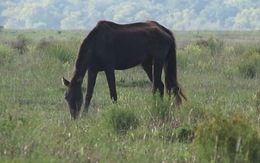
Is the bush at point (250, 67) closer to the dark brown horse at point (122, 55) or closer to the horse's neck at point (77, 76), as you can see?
the dark brown horse at point (122, 55)

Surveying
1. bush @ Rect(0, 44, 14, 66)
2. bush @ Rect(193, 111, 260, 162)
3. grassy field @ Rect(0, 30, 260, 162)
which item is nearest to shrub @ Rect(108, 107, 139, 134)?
grassy field @ Rect(0, 30, 260, 162)

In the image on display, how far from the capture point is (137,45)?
15062 mm

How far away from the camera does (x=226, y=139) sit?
26.4 ft

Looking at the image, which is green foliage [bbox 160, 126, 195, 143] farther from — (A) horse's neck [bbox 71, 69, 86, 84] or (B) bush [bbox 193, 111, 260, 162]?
(A) horse's neck [bbox 71, 69, 86, 84]

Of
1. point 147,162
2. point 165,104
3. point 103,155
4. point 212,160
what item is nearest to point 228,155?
point 212,160

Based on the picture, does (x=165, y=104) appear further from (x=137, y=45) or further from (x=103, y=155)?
(x=103, y=155)

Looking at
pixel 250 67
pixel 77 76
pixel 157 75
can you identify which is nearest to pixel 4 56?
pixel 250 67

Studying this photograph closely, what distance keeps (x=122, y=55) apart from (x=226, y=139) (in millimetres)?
7062

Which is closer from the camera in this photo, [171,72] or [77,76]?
[77,76]

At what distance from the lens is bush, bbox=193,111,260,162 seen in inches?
318

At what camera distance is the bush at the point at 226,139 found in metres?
8.07

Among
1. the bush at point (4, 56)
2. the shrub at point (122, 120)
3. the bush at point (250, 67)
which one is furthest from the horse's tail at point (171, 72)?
the bush at point (4, 56)

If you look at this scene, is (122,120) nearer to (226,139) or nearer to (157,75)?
(157,75)

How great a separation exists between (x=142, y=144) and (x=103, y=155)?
1620 millimetres
